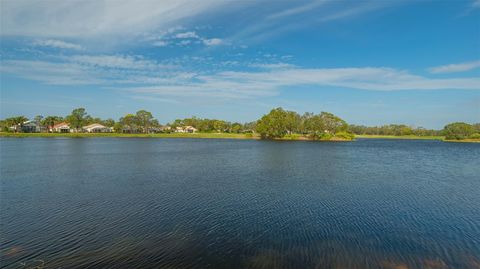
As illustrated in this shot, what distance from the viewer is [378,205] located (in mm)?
20000

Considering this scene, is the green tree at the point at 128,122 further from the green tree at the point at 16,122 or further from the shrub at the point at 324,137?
the shrub at the point at 324,137

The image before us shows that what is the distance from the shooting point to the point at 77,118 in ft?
507

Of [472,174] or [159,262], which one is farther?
[472,174]

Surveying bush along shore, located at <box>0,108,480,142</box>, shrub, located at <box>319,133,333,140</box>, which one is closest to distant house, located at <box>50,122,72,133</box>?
bush along shore, located at <box>0,108,480,142</box>

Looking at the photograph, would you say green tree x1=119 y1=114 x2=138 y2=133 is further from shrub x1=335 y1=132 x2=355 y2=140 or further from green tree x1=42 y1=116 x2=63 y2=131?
shrub x1=335 y1=132 x2=355 y2=140

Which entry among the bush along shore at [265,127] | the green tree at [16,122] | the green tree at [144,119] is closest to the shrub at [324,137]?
the bush along shore at [265,127]

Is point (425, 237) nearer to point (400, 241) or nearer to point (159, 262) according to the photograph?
point (400, 241)

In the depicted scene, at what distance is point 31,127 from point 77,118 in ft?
106

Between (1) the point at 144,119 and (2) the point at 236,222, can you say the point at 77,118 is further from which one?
(2) the point at 236,222

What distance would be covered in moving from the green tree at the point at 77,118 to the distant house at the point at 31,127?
75.0 feet

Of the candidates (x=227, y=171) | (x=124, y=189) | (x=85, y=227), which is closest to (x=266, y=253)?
(x=85, y=227)

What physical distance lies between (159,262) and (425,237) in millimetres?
13209

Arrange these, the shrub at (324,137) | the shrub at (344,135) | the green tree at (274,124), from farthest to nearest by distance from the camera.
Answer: the shrub at (324,137)
the shrub at (344,135)
the green tree at (274,124)

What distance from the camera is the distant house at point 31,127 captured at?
157137 mm
